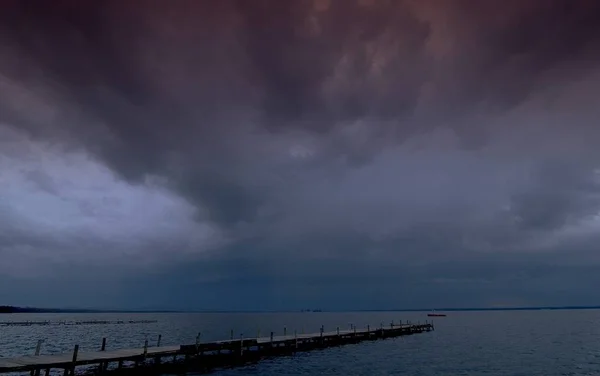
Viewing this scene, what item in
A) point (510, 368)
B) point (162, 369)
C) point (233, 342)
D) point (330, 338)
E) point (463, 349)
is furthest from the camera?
point (330, 338)

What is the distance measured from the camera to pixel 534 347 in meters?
72.2

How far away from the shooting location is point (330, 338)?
74188mm

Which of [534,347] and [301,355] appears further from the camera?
[534,347]

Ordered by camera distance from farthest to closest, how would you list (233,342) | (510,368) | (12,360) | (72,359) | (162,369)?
(233,342), (510,368), (162,369), (72,359), (12,360)

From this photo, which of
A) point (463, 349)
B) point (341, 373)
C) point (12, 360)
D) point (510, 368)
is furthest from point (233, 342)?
point (463, 349)

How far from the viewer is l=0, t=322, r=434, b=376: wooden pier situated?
3259cm

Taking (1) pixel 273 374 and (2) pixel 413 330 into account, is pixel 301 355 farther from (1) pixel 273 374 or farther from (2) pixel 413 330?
(2) pixel 413 330

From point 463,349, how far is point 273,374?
127ft

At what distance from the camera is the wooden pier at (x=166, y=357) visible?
32.6 meters

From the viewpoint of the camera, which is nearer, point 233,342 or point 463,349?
point 233,342

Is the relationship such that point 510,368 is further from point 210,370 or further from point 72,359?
point 72,359

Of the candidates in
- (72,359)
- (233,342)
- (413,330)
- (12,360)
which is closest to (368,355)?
(233,342)

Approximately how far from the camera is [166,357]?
53156mm

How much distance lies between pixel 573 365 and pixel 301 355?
33508mm
